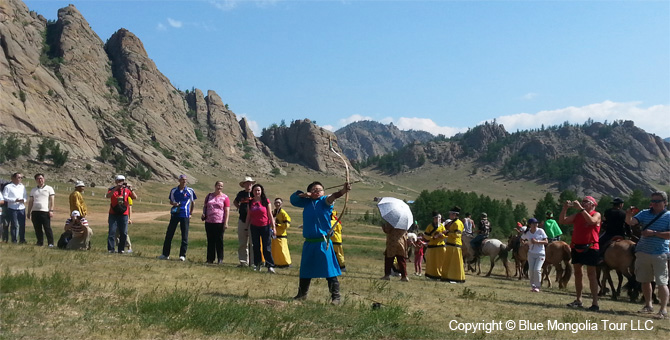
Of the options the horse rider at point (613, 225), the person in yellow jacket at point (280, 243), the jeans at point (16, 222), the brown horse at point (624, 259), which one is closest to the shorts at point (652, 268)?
the brown horse at point (624, 259)

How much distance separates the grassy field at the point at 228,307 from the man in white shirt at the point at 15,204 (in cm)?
257

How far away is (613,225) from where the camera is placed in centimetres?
1377

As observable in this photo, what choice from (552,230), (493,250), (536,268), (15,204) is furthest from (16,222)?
(552,230)

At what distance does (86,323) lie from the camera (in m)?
6.75

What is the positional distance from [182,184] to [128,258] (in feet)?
7.45

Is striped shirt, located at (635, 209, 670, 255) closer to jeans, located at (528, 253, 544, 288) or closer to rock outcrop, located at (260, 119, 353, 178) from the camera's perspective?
jeans, located at (528, 253, 544, 288)

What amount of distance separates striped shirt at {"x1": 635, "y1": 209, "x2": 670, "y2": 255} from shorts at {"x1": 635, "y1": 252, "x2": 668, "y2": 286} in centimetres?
9

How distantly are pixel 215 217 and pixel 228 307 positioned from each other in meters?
6.55

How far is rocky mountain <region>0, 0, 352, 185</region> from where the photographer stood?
9787cm

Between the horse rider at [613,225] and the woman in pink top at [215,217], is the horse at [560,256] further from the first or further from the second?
the woman in pink top at [215,217]

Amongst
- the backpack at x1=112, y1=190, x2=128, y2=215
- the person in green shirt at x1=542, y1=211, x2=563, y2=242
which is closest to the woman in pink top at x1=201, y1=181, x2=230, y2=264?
the backpack at x1=112, y1=190, x2=128, y2=215

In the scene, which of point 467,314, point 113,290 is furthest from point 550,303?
point 113,290

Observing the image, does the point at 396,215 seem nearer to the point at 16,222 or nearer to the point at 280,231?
the point at 280,231

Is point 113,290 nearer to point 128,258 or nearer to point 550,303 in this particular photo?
point 128,258
